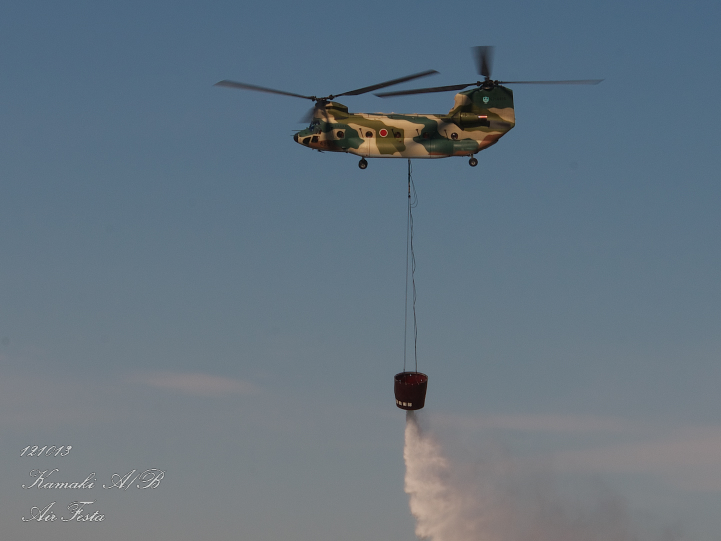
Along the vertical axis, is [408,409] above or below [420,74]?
below

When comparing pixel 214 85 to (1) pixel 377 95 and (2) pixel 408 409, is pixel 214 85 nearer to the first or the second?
(1) pixel 377 95

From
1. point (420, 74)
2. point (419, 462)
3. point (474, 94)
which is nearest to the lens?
point (420, 74)

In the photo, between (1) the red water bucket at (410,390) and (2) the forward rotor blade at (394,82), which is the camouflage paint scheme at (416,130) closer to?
(2) the forward rotor blade at (394,82)

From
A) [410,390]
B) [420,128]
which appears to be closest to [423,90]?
[420,128]

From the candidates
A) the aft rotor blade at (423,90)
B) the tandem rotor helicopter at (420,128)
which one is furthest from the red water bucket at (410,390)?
the aft rotor blade at (423,90)

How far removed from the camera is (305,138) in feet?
142

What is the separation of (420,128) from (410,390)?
37.1 feet

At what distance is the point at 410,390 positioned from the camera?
138ft

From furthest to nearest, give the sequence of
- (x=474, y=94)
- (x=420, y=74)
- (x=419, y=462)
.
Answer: (x=419, y=462) → (x=474, y=94) → (x=420, y=74)

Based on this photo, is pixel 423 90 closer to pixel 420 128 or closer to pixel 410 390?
pixel 420 128

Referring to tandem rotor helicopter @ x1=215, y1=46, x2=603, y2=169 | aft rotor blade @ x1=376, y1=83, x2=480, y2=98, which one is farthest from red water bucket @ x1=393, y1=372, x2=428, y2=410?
aft rotor blade @ x1=376, y1=83, x2=480, y2=98

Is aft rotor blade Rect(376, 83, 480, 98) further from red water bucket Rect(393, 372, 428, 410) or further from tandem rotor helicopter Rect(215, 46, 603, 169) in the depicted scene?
red water bucket Rect(393, 372, 428, 410)

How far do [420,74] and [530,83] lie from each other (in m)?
5.17

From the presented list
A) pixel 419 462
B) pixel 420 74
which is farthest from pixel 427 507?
pixel 420 74
